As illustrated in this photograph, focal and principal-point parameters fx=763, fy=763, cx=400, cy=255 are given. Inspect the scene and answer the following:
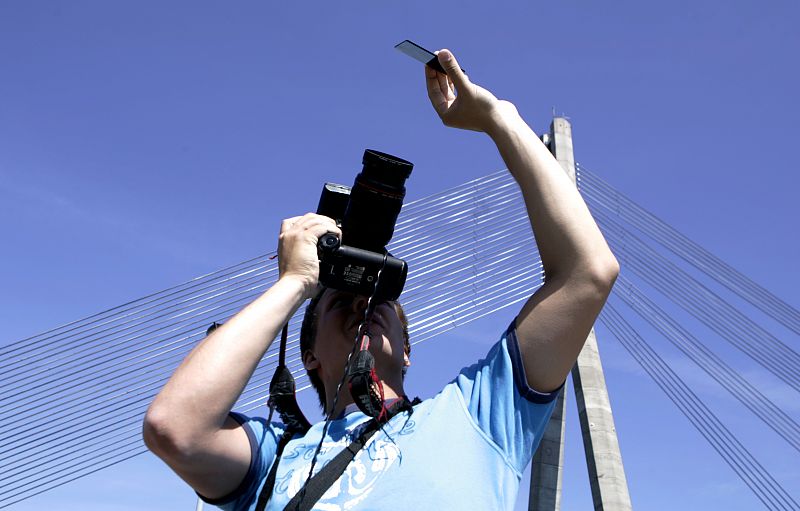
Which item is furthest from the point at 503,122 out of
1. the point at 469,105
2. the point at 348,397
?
the point at 348,397

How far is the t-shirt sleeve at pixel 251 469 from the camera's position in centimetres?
126

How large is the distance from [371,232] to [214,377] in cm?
50

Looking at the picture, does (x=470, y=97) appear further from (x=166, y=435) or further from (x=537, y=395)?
(x=166, y=435)

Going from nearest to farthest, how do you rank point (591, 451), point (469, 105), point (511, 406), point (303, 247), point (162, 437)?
point (162, 437) → point (511, 406) → point (303, 247) → point (469, 105) → point (591, 451)

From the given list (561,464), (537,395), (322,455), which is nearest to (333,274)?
(322,455)

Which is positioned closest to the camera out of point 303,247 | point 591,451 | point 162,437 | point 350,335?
point 162,437

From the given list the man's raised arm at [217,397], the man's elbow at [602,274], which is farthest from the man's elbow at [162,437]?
the man's elbow at [602,274]

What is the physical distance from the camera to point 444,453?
116cm

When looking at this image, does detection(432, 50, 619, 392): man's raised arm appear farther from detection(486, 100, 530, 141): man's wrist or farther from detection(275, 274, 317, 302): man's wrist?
detection(275, 274, 317, 302): man's wrist

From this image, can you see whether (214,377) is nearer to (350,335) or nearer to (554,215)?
(350,335)

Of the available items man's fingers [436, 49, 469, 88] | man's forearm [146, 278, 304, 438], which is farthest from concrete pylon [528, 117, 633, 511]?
man's forearm [146, 278, 304, 438]

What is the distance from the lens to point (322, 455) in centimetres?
127

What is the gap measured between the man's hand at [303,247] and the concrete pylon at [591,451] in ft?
14.1

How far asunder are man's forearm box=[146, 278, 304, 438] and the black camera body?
0.27m
